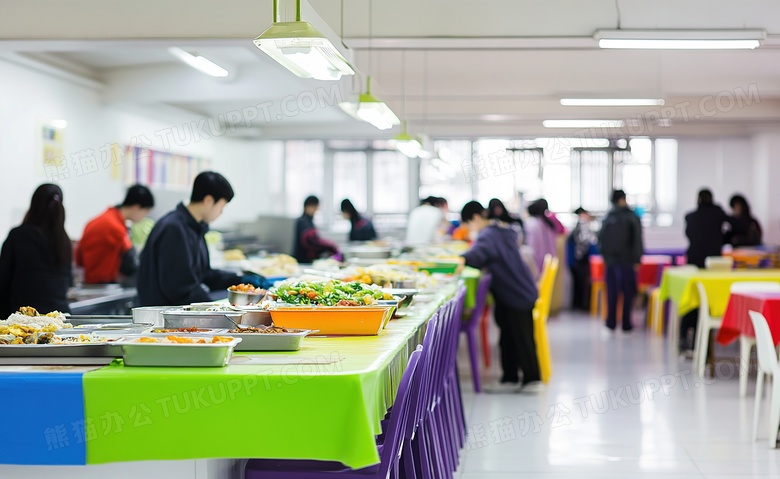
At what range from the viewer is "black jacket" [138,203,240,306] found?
162 inches

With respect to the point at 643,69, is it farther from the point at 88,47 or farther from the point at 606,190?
the point at 88,47

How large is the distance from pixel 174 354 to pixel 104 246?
4381 millimetres

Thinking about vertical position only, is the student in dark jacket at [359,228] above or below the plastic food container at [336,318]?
above

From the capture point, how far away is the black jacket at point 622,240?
9414 millimetres

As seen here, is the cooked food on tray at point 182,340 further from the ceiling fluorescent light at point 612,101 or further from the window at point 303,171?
the window at point 303,171

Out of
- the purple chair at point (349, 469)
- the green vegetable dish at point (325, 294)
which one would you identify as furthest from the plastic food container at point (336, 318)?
the purple chair at point (349, 469)

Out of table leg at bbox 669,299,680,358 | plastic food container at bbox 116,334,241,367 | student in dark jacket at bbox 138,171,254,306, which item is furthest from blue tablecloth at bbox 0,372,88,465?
table leg at bbox 669,299,680,358

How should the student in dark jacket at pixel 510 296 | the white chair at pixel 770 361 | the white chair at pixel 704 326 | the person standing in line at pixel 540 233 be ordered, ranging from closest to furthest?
the white chair at pixel 770 361 < the student in dark jacket at pixel 510 296 < the white chair at pixel 704 326 < the person standing in line at pixel 540 233

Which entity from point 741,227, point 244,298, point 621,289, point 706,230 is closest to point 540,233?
point 621,289

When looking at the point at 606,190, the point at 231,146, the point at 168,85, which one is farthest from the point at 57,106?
the point at 606,190

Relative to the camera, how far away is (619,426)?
5.19 meters

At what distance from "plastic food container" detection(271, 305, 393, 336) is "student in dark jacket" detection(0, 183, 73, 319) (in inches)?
76.6

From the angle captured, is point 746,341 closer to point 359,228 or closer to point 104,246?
point 104,246

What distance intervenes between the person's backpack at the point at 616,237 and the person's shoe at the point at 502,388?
3383 mm
